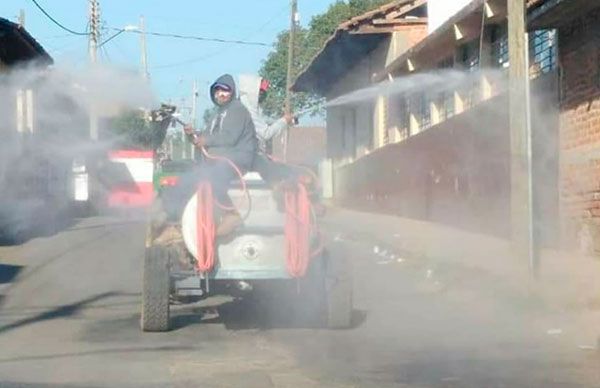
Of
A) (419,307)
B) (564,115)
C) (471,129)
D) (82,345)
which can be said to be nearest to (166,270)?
(82,345)

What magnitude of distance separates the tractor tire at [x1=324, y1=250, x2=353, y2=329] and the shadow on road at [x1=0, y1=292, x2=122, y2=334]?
3.13 meters

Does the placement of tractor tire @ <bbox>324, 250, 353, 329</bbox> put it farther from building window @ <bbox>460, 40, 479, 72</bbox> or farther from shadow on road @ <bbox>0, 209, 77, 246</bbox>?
shadow on road @ <bbox>0, 209, 77, 246</bbox>

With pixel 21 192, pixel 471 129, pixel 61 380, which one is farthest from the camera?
pixel 21 192

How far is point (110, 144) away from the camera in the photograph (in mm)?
40969

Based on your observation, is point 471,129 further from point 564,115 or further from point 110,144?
point 110,144

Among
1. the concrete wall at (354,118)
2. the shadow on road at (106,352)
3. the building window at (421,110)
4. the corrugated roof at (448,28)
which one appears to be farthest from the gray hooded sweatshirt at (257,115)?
the concrete wall at (354,118)

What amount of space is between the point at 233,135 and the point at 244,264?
1.24 metres

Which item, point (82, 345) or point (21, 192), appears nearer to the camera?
point (82, 345)

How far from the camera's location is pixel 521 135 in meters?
15.2

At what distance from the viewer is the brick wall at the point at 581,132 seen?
57.4 feet

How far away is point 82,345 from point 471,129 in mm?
13039

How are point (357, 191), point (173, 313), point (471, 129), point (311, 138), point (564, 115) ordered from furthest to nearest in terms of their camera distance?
point (311, 138) < point (357, 191) < point (471, 129) < point (564, 115) < point (173, 313)

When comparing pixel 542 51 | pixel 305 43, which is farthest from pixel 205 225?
pixel 305 43

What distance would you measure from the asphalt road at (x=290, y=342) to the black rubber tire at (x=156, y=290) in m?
0.14
